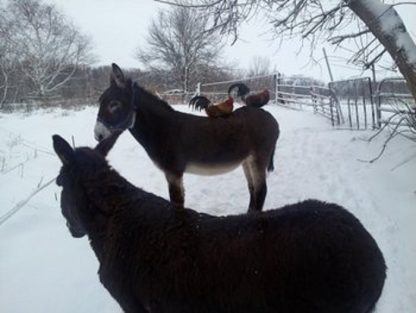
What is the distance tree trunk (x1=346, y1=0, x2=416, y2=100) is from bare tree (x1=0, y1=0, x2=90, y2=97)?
488 cm

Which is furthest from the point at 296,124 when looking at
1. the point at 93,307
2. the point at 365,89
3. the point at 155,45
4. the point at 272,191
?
the point at 155,45

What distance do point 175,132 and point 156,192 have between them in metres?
2.12

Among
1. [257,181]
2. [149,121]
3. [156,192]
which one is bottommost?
[156,192]

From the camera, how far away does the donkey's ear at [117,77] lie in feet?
13.8

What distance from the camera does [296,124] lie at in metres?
11.9

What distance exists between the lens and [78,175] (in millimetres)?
2137

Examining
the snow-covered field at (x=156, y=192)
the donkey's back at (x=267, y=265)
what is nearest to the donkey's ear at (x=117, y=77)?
the snow-covered field at (x=156, y=192)

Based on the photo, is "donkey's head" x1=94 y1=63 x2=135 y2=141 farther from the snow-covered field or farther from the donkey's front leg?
the snow-covered field

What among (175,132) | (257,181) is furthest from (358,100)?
(175,132)

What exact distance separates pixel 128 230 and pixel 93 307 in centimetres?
143

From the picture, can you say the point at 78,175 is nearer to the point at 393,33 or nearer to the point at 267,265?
the point at 267,265

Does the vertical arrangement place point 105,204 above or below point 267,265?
above

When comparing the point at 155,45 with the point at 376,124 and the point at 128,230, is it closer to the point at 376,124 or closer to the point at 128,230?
the point at 376,124

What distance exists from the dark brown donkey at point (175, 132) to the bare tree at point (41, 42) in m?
1.99
